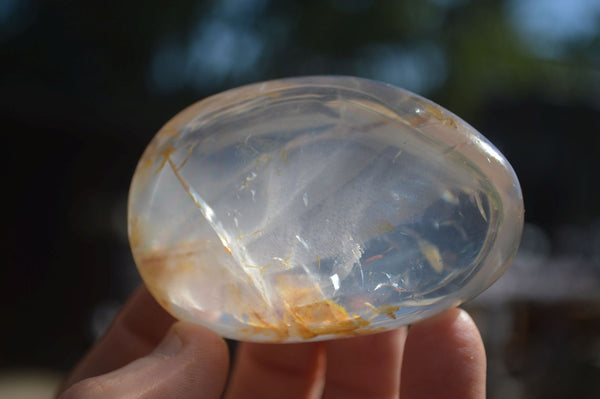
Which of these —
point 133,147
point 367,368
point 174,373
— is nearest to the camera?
point 174,373

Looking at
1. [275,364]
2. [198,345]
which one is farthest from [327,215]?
[275,364]

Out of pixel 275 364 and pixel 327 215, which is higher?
pixel 327 215

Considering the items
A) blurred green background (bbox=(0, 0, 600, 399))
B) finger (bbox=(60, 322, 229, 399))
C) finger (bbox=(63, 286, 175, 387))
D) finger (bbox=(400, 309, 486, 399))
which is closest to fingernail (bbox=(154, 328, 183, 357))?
finger (bbox=(60, 322, 229, 399))

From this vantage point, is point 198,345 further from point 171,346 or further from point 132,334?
point 132,334

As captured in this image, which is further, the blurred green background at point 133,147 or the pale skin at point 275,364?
the blurred green background at point 133,147

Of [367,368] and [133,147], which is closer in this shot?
[367,368]

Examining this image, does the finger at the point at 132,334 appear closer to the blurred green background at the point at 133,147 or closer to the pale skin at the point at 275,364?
the pale skin at the point at 275,364

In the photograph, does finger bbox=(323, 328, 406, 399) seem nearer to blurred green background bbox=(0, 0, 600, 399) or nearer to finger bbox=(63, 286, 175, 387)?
finger bbox=(63, 286, 175, 387)

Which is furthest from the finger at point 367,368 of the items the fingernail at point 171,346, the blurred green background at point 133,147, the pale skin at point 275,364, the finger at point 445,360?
the blurred green background at point 133,147
